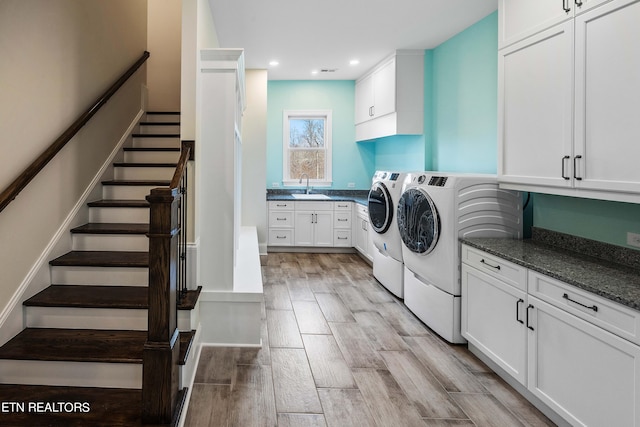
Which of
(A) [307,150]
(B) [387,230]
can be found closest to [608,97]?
(B) [387,230]

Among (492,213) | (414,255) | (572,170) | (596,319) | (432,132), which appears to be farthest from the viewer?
(432,132)

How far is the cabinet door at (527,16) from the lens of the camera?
2381 mm

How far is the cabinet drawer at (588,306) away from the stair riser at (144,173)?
3063 mm

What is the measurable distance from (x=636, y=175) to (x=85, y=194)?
3485mm

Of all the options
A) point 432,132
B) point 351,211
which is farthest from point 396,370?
point 351,211

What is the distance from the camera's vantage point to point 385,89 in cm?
557

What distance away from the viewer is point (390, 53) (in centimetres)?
530

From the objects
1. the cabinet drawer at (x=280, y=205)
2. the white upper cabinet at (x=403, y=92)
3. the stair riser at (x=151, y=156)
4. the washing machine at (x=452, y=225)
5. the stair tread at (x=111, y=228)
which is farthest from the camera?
the cabinet drawer at (x=280, y=205)

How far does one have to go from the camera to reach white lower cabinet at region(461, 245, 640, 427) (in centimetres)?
170

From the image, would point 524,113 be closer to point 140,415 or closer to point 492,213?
point 492,213

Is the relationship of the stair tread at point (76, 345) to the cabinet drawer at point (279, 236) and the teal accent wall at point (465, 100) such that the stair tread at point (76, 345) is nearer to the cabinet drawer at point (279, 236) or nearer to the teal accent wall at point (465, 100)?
the teal accent wall at point (465, 100)

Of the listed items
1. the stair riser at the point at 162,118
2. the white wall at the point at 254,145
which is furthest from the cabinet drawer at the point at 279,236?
the stair riser at the point at 162,118

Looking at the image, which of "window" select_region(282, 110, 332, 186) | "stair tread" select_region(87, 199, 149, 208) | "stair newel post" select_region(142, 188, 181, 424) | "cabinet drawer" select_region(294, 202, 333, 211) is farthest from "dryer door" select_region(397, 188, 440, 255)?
"window" select_region(282, 110, 332, 186)

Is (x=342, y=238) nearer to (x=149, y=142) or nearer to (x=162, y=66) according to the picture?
(x=149, y=142)
